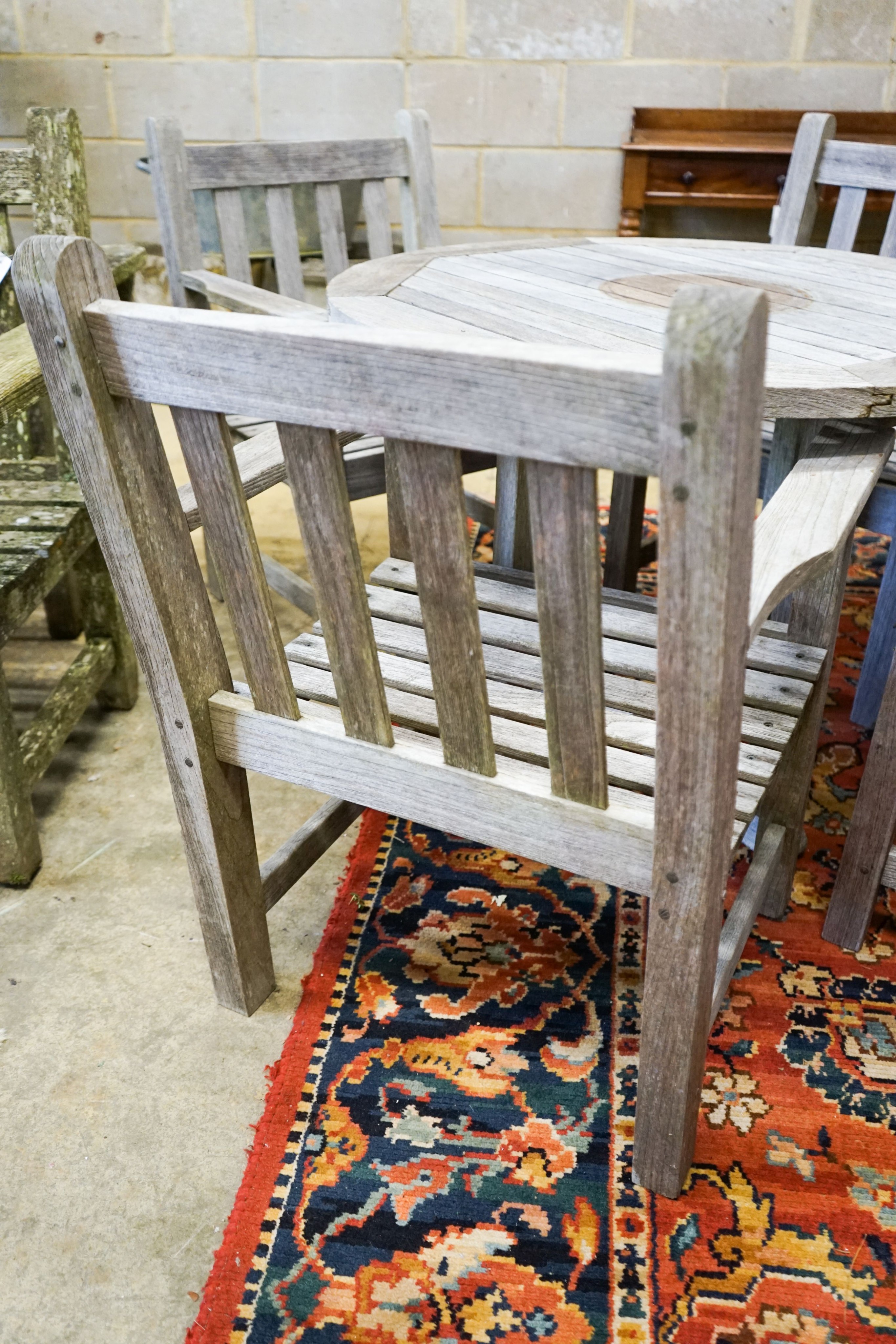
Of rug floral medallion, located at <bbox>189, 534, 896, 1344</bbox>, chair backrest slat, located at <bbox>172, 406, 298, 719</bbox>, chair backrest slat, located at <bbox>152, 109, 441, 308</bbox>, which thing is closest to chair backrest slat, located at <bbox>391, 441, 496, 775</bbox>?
chair backrest slat, located at <bbox>172, 406, 298, 719</bbox>

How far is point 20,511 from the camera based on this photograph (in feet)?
6.17

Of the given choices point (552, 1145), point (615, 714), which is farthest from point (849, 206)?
point (552, 1145)

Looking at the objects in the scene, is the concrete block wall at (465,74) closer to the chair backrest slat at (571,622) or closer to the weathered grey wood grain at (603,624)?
the weathered grey wood grain at (603,624)

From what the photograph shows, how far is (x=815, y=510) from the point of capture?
3.52 feet

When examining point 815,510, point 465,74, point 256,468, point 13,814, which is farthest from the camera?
point 465,74

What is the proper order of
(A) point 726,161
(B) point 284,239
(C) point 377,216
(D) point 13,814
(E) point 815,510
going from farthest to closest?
(A) point 726,161 < (C) point 377,216 < (B) point 284,239 < (D) point 13,814 < (E) point 815,510

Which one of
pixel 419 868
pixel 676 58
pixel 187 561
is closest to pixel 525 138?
pixel 676 58

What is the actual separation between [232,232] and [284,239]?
0.10 m

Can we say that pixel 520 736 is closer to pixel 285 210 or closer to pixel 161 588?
pixel 161 588

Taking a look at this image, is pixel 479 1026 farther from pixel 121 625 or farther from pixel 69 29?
pixel 69 29

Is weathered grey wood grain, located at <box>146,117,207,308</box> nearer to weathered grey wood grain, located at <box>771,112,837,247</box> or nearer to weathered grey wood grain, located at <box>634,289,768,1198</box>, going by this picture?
weathered grey wood grain, located at <box>771,112,837,247</box>

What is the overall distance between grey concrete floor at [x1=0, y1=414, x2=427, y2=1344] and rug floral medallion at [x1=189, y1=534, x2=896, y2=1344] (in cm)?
6

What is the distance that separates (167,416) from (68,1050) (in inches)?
109

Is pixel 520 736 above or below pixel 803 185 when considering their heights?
below
